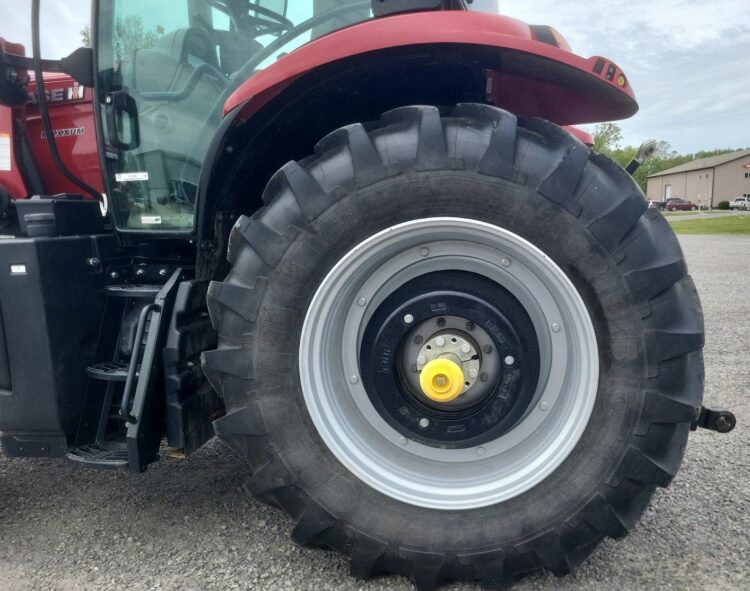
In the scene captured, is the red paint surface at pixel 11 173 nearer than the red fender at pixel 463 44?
No

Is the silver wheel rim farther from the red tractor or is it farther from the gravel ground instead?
the gravel ground

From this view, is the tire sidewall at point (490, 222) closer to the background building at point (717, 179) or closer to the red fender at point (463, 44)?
the red fender at point (463, 44)

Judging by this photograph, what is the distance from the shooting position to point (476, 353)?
1.77 m

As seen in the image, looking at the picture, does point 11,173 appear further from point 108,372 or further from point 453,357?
point 453,357

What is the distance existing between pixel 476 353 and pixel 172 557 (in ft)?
3.85

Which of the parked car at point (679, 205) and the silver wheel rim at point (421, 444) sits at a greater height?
the silver wheel rim at point (421, 444)

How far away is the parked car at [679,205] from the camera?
56.1 m

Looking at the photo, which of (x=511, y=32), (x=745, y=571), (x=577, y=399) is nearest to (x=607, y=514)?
(x=577, y=399)

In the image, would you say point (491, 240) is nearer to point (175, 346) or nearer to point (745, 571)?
point (175, 346)

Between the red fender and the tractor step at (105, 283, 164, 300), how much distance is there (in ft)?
2.32

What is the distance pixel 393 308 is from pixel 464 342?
24 cm

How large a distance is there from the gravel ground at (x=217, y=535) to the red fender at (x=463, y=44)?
139 cm

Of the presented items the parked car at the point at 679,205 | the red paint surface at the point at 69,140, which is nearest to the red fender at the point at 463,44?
the red paint surface at the point at 69,140

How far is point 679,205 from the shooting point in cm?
5659
